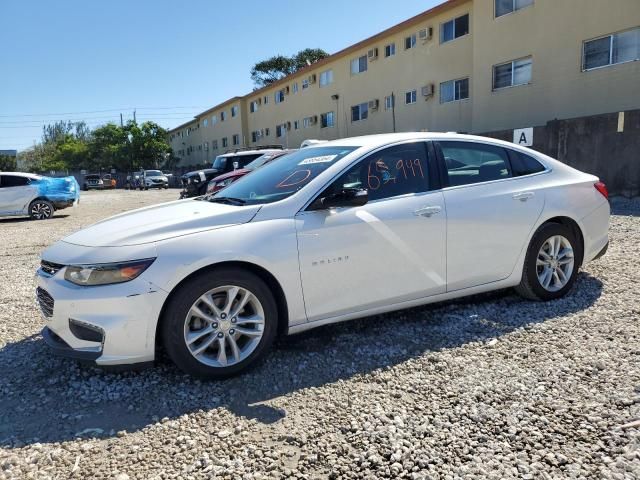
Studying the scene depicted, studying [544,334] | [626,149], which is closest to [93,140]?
[626,149]

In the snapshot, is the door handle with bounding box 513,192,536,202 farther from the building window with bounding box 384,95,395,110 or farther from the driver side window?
the building window with bounding box 384,95,395,110

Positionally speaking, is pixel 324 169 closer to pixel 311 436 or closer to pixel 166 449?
pixel 311 436

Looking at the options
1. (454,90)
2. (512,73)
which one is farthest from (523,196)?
(454,90)

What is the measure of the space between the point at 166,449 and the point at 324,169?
214 centimetres

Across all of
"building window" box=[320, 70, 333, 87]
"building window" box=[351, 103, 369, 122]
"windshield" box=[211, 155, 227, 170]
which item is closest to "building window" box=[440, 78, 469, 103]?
"building window" box=[351, 103, 369, 122]

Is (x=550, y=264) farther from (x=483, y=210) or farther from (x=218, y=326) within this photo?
(x=218, y=326)

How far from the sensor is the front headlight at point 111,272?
9.50ft

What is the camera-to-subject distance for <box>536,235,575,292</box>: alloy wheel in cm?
428

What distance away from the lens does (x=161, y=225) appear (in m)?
3.17

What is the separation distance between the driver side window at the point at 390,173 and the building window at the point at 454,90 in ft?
56.9

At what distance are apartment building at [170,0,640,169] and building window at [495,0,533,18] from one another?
0.11 feet

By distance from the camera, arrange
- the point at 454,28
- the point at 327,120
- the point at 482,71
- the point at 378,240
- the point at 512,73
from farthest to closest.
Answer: the point at 327,120
the point at 454,28
the point at 482,71
the point at 512,73
the point at 378,240

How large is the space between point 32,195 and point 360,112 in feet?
57.4

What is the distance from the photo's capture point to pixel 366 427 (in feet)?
8.37
